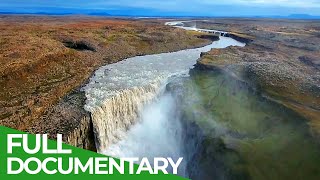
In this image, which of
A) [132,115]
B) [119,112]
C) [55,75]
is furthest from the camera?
[55,75]

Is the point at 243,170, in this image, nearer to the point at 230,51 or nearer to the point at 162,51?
the point at 230,51

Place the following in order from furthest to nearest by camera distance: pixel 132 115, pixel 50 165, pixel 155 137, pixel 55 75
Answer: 1. pixel 55 75
2. pixel 132 115
3. pixel 155 137
4. pixel 50 165

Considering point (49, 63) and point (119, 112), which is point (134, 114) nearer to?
point (119, 112)

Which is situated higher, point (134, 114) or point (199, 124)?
point (199, 124)

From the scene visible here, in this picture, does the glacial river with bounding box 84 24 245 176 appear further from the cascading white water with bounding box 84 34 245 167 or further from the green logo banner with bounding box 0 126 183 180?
the green logo banner with bounding box 0 126 183 180

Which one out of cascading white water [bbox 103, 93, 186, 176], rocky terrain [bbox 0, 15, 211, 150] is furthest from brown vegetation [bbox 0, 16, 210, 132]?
cascading white water [bbox 103, 93, 186, 176]

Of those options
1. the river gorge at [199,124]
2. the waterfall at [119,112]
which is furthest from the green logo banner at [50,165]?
the waterfall at [119,112]

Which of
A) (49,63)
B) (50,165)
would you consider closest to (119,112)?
(50,165)

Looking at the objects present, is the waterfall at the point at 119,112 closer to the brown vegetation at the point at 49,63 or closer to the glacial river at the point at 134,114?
the glacial river at the point at 134,114
